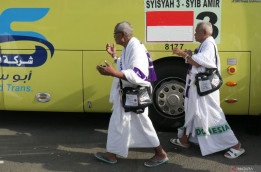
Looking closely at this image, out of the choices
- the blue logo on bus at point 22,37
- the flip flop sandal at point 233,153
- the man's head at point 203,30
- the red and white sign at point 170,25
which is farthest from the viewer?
the blue logo on bus at point 22,37

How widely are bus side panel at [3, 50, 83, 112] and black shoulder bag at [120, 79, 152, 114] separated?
1.44 metres

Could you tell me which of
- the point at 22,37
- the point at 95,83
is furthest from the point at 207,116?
the point at 22,37

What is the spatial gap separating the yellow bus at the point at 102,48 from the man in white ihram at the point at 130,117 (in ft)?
3.07

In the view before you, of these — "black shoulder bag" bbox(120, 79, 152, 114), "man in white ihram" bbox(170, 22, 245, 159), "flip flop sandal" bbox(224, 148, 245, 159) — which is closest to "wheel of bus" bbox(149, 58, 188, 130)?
"man in white ihram" bbox(170, 22, 245, 159)

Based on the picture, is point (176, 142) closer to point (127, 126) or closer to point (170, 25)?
point (127, 126)

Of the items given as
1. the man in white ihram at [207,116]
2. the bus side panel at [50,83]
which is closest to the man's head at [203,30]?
the man in white ihram at [207,116]

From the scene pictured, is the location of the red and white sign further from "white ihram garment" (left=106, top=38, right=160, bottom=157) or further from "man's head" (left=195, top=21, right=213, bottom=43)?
"white ihram garment" (left=106, top=38, right=160, bottom=157)

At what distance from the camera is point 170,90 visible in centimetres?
523

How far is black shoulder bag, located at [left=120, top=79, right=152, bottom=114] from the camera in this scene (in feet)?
13.2

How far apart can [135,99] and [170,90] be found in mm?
1333

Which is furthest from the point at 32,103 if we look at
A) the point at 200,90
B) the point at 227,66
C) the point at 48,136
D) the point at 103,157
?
the point at 227,66

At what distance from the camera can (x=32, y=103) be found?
5445 mm

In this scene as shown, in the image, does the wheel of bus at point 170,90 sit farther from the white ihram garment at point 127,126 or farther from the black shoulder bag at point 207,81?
the white ihram garment at point 127,126

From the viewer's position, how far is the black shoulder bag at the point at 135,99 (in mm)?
4027
